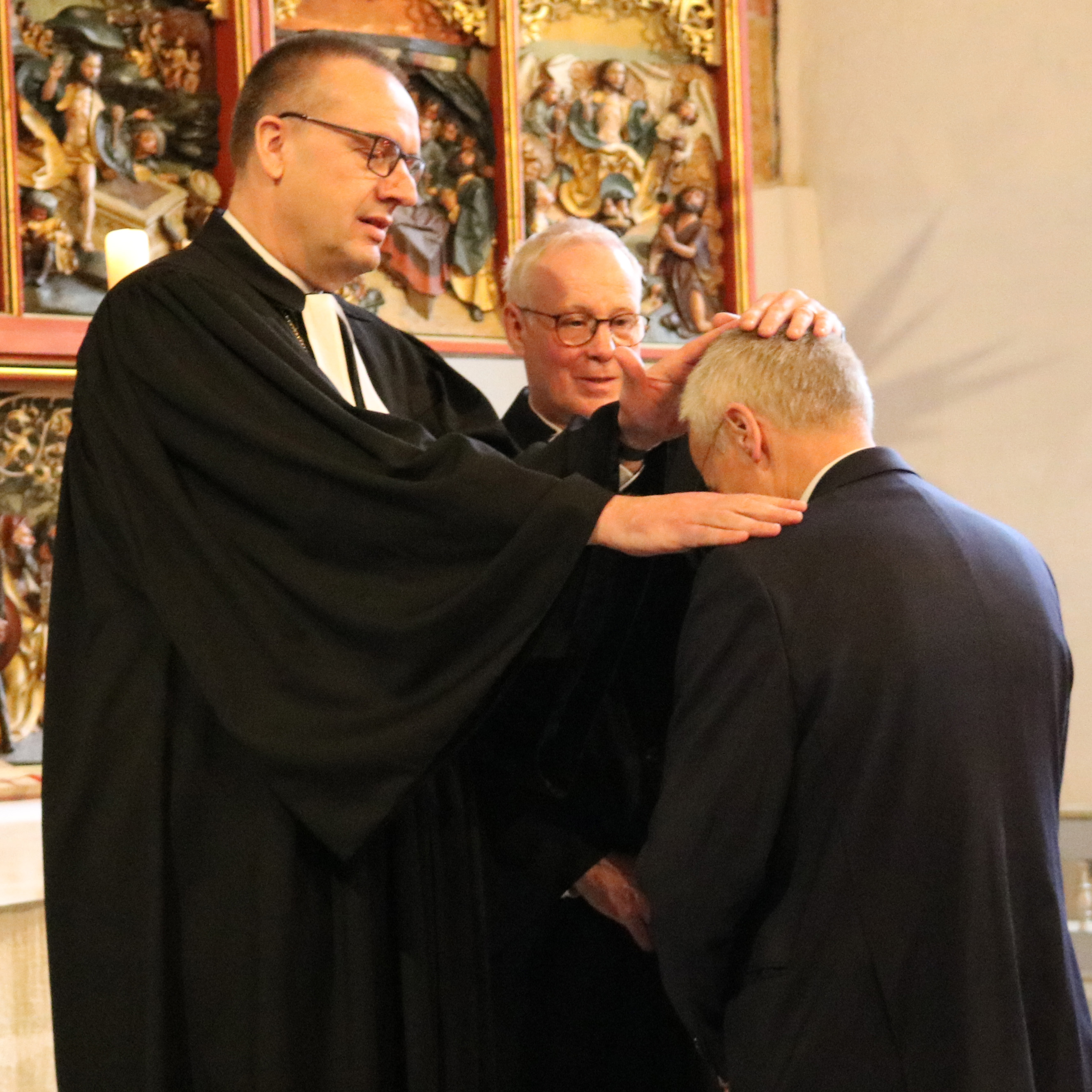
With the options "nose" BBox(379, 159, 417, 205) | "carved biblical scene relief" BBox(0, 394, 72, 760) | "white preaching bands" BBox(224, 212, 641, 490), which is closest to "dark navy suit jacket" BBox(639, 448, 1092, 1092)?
"white preaching bands" BBox(224, 212, 641, 490)

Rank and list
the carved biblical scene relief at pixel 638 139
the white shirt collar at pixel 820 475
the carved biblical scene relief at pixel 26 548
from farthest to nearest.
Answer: the carved biblical scene relief at pixel 638 139, the carved biblical scene relief at pixel 26 548, the white shirt collar at pixel 820 475

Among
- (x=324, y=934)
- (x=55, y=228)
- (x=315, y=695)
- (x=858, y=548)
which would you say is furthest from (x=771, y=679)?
(x=55, y=228)

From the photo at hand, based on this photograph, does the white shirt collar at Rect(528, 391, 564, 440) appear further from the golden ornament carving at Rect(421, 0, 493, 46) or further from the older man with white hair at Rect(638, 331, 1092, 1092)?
the older man with white hair at Rect(638, 331, 1092, 1092)

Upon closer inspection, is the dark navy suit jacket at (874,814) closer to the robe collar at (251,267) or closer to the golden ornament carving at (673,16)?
the robe collar at (251,267)

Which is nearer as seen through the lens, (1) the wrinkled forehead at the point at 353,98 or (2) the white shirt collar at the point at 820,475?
(2) the white shirt collar at the point at 820,475

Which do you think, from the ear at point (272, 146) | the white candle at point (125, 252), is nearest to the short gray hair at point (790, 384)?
the ear at point (272, 146)

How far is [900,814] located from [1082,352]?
4485 millimetres

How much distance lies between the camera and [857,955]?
2266mm

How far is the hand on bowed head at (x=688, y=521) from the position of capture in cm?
235

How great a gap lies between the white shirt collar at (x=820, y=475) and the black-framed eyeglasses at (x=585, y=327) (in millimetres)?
1636

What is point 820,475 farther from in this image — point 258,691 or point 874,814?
point 258,691

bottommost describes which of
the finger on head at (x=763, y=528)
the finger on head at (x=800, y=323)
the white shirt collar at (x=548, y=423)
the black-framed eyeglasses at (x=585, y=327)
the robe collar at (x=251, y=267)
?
the finger on head at (x=763, y=528)

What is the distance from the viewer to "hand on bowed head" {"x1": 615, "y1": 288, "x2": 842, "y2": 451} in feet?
8.41

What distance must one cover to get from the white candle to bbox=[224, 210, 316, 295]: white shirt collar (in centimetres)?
52
